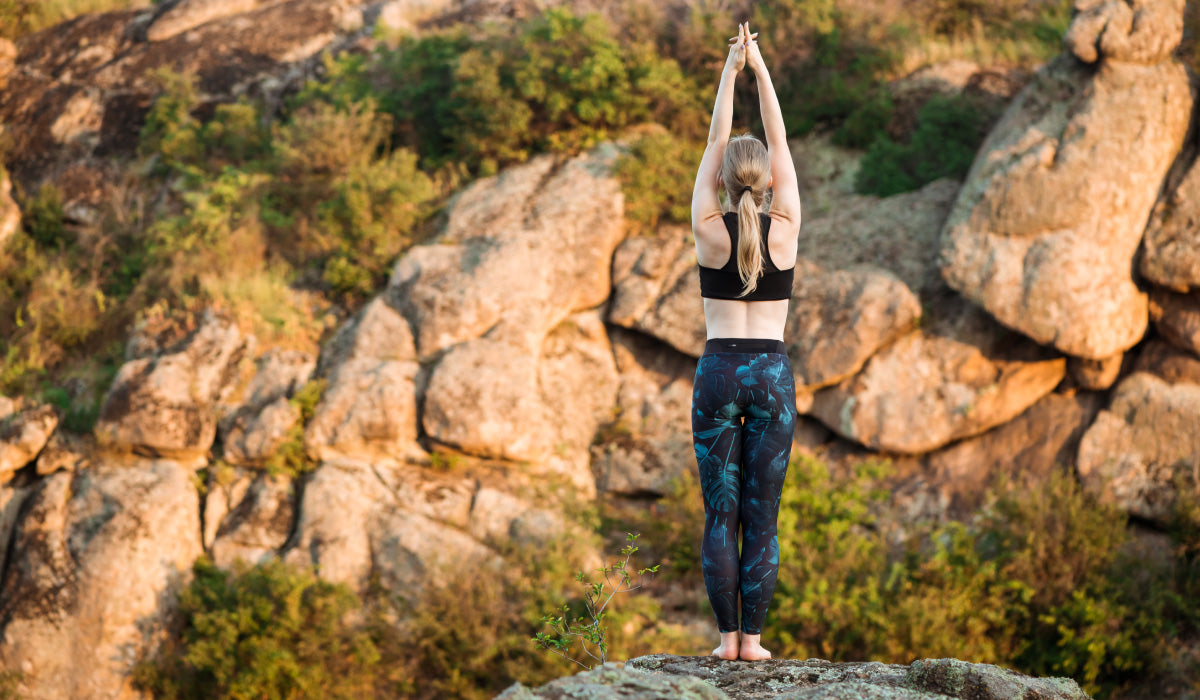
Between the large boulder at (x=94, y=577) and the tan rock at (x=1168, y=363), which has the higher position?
the tan rock at (x=1168, y=363)

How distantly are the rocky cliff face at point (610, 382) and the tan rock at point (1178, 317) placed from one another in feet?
0.09

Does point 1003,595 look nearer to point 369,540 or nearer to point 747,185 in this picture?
point 747,185

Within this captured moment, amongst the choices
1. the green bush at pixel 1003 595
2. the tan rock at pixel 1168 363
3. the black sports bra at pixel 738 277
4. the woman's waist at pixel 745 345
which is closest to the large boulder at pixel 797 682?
the woman's waist at pixel 745 345

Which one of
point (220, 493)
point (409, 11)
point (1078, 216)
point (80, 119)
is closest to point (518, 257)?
point (220, 493)

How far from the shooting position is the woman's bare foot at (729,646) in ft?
13.7

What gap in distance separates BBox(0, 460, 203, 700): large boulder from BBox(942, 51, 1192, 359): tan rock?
850 centimetres

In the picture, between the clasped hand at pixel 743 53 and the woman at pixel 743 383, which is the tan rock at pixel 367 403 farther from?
the clasped hand at pixel 743 53

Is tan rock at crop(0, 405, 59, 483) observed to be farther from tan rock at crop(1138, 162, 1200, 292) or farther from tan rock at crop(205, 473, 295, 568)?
tan rock at crop(1138, 162, 1200, 292)

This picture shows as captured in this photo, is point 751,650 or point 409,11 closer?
point 751,650

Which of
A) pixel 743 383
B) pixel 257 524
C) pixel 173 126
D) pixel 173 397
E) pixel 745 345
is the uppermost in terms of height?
pixel 745 345

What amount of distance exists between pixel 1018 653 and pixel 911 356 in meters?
3.20

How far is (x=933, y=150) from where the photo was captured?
11148mm

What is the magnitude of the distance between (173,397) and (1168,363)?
10.3 metres

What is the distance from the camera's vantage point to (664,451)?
10.2 metres
